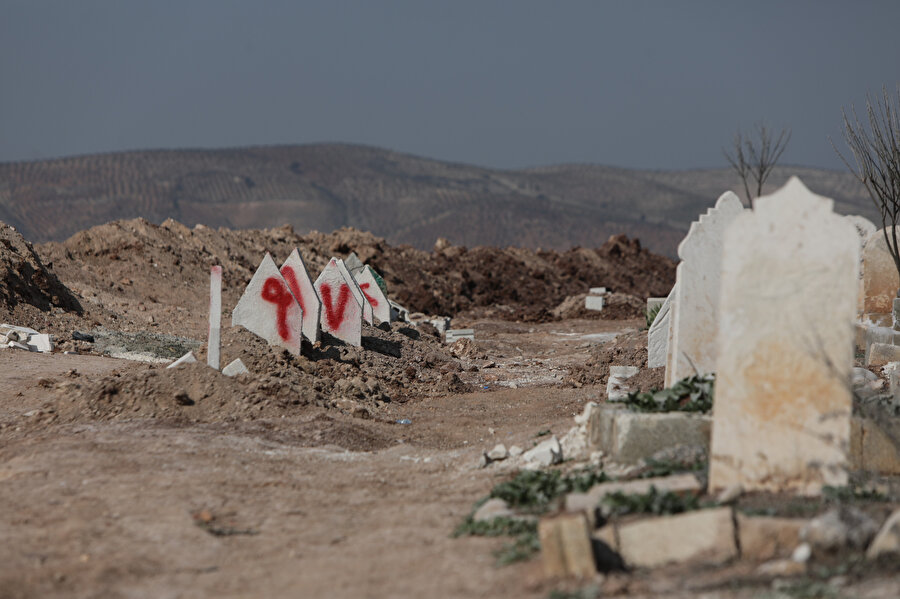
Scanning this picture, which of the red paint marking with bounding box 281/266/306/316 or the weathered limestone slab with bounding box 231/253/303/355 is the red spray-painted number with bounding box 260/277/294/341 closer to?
the weathered limestone slab with bounding box 231/253/303/355

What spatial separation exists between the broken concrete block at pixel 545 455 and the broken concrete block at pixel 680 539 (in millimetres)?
2287

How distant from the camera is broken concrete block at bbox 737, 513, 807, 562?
4.45 meters

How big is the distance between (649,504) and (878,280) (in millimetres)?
10430

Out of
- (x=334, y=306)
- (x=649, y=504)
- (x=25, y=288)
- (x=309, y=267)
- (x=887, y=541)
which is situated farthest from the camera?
(x=309, y=267)

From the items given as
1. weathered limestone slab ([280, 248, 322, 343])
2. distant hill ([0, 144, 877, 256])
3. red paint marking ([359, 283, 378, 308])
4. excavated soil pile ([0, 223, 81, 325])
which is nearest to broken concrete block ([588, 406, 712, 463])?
weathered limestone slab ([280, 248, 322, 343])

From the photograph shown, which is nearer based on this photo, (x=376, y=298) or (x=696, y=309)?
(x=696, y=309)

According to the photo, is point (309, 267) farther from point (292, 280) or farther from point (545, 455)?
point (545, 455)

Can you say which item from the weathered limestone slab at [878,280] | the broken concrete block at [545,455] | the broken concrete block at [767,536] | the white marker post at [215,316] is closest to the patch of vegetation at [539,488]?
the broken concrete block at [545,455]

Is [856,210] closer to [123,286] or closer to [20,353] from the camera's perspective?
[123,286]

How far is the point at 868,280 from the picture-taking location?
46.4 feet

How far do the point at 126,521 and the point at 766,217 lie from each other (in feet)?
13.3

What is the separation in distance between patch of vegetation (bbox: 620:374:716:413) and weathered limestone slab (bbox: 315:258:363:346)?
750cm

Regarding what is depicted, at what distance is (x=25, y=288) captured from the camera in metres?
16.1

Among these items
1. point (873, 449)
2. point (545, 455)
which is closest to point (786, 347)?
point (873, 449)
